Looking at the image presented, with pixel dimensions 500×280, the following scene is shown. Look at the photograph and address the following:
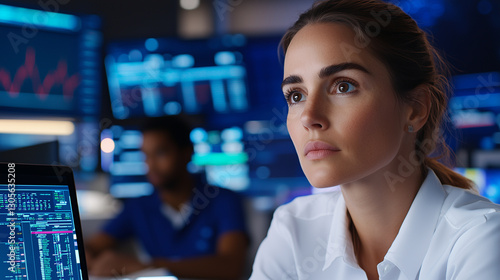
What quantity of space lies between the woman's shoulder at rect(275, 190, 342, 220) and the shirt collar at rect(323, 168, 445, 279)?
10cm

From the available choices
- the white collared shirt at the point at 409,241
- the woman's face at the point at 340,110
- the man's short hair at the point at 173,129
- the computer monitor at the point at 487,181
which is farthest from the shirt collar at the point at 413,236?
the computer monitor at the point at 487,181

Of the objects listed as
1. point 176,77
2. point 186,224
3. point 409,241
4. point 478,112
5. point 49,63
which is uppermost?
point 49,63

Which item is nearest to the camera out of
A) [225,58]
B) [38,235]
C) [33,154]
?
[38,235]

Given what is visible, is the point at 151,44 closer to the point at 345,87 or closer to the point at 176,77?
the point at 176,77

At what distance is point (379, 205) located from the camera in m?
1.05

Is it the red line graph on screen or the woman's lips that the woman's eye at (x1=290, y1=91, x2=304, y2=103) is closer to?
the woman's lips

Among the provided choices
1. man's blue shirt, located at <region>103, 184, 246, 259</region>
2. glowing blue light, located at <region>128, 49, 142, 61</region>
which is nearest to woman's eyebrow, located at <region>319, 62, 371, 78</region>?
man's blue shirt, located at <region>103, 184, 246, 259</region>

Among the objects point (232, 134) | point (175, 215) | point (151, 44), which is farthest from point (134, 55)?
point (175, 215)

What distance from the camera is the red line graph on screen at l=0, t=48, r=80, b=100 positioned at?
2885 millimetres

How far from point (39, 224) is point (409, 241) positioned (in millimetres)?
686

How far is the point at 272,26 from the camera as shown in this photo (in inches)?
127

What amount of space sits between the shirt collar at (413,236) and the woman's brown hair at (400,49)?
0.30 feet

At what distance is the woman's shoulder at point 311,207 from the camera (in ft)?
3.93

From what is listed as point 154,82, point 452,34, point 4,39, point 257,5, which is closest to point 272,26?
point 257,5
